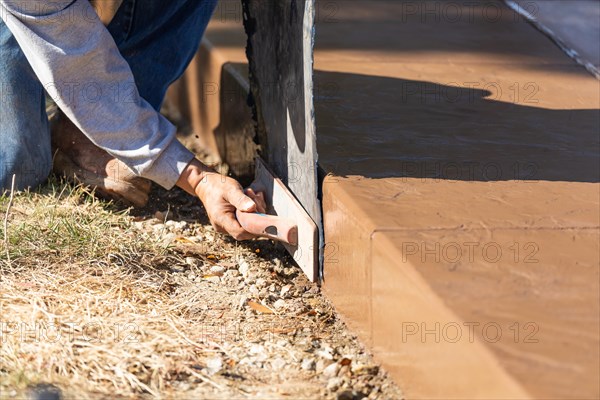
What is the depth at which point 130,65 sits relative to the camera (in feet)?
10.6

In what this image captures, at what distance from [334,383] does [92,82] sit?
1.05 metres

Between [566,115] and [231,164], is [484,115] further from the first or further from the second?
[231,164]

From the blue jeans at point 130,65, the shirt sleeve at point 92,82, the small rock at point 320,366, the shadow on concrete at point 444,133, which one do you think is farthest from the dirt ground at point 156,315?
the shadow on concrete at point 444,133

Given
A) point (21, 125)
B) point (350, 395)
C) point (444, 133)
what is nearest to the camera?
point (350, 395)

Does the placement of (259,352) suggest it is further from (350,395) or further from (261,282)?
(261,282)

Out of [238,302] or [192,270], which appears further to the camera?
[192,270]

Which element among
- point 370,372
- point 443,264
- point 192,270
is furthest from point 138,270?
point 443,264

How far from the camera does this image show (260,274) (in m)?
2.67

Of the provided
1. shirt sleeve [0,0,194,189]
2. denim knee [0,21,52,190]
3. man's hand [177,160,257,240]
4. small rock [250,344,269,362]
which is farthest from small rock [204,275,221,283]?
denim knee [0,21,52,190]

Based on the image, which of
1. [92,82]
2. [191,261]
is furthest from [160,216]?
[92,82]

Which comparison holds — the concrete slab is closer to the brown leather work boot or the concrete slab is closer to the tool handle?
the tool handle

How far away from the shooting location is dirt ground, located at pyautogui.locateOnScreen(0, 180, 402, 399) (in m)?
2.05

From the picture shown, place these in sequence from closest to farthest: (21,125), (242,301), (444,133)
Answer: (242,301) → (444,133) → (21,125)

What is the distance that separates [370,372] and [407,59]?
5.51ft
